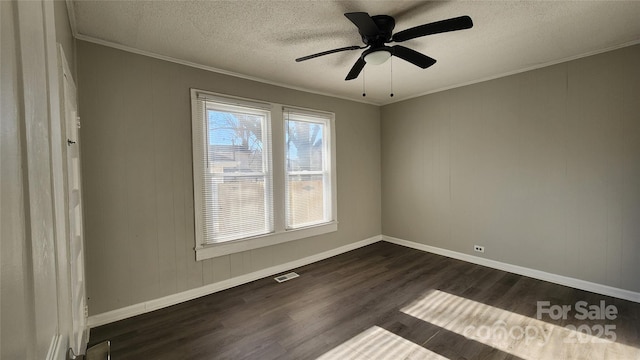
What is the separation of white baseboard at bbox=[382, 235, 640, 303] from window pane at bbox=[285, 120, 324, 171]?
2294 millimetres

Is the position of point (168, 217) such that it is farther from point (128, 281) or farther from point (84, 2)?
point (84, 2)

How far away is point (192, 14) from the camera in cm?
204

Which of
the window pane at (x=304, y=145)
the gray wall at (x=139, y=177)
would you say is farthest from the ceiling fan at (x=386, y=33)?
the gray wall at (x=139, y=177)

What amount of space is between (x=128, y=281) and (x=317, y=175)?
2628 millimetres

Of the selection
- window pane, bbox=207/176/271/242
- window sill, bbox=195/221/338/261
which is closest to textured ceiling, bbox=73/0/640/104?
window pane, bbox=207/176/271/242

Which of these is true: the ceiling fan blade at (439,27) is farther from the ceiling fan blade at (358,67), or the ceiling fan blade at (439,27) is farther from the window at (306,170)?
the window at (306,170)

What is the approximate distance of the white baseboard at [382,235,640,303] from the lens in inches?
106

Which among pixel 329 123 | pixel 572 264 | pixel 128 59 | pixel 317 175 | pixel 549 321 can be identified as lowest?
pixel 549 321

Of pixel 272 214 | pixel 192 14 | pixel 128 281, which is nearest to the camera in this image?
pixel 192 14

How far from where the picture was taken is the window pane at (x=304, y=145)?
12.2 ft

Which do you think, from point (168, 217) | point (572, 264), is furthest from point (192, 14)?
point (572, 264)

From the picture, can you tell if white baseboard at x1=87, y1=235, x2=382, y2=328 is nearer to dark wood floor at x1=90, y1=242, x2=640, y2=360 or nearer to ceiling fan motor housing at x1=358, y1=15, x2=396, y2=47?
dark wood floor at x1=90, y1=242, x2=640, y2=360

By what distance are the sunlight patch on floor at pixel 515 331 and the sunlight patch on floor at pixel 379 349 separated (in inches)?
16.9

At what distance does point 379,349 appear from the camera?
81.2 inches
